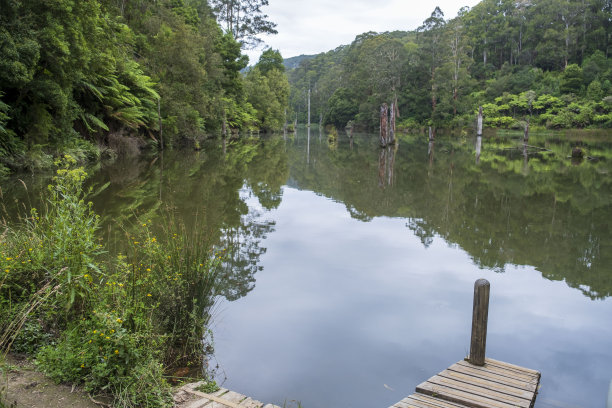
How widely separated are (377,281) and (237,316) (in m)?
1.91

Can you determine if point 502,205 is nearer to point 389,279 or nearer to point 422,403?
point 389,279

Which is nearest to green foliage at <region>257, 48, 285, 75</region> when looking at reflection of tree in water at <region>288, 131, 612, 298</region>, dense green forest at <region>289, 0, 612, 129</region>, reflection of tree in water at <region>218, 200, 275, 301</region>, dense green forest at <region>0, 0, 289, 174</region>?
dense green forest at <region>289, 0, 612, 129</region>

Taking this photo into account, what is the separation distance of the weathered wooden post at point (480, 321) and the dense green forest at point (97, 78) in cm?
1067

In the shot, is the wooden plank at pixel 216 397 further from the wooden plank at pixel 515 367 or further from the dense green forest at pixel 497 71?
the dense green forest at pixel 497 71

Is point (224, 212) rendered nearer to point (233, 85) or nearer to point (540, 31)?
point (233, 85)

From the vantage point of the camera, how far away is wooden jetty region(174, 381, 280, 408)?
9.32 feet

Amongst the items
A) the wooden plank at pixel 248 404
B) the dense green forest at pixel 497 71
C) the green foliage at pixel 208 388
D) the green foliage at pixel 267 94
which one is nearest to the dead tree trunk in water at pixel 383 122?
the dense green forest at pixel 497 71

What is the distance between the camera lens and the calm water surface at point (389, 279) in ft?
12.7

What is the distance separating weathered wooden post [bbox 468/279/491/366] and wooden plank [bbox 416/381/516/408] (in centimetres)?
46

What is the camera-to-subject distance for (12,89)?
41.0 feet

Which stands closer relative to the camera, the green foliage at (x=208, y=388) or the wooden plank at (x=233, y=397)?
the wooden plank at (x=233, y=397)

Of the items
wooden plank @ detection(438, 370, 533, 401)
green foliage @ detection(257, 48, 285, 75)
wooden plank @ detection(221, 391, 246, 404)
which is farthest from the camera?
green foliage @ detection(257, 48, 285, 75)

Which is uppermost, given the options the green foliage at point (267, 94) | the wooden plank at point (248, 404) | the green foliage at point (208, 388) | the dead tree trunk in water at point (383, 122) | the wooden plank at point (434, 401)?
the green foliage at point (267, 94)

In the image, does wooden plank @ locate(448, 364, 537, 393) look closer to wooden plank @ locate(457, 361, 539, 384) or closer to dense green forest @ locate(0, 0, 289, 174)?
wooden plank @ locate(457, 361, 539, 384)
